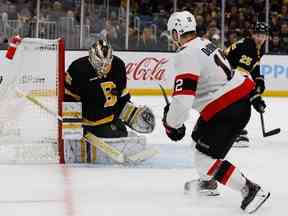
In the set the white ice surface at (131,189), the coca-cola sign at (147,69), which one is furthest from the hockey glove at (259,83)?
the coca-cola sign at (147,69)

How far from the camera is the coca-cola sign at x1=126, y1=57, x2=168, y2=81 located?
10.6m

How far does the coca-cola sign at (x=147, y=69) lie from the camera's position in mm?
10594

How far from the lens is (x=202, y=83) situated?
3.66 metres

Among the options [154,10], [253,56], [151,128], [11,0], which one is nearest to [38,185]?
[151,128]

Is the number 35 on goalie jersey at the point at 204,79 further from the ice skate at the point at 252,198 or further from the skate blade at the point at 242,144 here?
the skate blade at the point at 242,144

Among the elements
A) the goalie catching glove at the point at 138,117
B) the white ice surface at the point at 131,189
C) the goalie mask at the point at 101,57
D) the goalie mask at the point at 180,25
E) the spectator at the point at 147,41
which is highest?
the goalie mask at the point at 180,25

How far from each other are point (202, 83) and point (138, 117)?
125cm

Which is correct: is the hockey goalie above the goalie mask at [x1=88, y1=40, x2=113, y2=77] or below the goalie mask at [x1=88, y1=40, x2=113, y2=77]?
below

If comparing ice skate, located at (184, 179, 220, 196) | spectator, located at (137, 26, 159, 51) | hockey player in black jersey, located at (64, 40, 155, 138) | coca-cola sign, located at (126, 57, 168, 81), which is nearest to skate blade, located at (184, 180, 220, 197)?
ice skate, located at (184, 179, 220, 196)

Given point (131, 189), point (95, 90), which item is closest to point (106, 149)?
point (95, 90)

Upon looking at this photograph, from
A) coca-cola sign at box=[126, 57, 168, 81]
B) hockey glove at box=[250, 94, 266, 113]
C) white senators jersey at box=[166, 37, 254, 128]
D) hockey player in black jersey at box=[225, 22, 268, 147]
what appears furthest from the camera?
coca-cola sign at box=[126, 57, 168, 81]

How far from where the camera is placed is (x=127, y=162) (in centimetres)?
480

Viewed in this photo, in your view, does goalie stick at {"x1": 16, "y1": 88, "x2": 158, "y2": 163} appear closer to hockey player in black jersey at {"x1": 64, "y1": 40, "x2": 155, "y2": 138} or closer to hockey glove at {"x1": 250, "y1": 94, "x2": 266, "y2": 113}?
hockey player in black jersey at {"x1": 64, "y1": 40, "x2": 155, "y2": 138}

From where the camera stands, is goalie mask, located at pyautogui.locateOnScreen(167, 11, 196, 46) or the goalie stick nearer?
goalie mask, located at pyautogui.locateOnScreen(167, 11, 196, 46)
